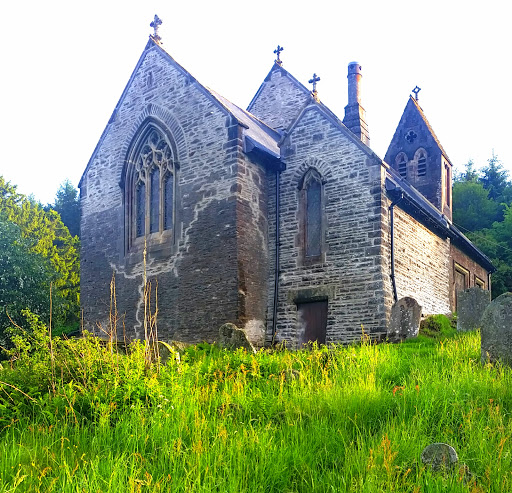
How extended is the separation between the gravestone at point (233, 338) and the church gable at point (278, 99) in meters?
12.1

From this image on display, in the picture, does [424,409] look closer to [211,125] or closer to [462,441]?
[462,441]

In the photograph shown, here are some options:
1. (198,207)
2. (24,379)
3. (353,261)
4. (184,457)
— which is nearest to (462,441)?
(184,457)

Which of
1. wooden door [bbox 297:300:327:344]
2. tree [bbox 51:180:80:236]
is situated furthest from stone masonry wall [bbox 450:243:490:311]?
tree [bbox 51:180:80:236]

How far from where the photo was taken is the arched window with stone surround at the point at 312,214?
17922 mm

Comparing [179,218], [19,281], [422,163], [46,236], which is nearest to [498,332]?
[179,218]

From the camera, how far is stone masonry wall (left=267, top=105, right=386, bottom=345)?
1658 centimetres

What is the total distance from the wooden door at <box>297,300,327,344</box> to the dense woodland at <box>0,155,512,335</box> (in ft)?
27.6

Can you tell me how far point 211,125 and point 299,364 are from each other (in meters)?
10.0

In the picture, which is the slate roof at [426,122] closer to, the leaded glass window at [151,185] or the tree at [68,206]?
the leaded glass window at [151,185]

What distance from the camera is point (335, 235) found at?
17453 millimetres

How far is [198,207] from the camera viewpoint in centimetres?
1805

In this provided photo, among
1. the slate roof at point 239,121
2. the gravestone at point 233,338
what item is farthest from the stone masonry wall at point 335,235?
the gravestone at point 233,338

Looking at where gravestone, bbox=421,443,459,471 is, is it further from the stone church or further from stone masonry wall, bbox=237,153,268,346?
stone masonry wall, bbox=237,153,268,346

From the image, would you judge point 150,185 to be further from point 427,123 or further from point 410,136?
point 427,123
